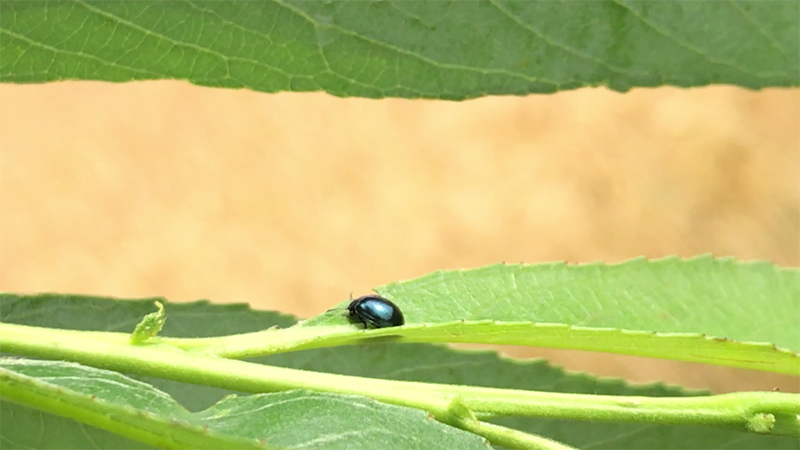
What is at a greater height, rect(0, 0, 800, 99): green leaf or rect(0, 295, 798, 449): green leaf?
rect(0, 0, 800, 99): green leaf

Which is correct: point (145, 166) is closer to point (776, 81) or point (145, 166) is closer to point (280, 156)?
point (280, 156)

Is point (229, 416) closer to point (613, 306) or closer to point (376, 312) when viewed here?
point (376, 312)

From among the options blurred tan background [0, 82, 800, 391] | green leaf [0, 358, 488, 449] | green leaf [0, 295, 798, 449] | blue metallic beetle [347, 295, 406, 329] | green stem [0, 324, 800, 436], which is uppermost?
blurred tan background [0, 82, 800, 391]

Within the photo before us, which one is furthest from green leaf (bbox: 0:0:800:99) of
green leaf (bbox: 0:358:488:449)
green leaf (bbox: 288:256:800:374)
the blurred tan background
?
the blurred tan background

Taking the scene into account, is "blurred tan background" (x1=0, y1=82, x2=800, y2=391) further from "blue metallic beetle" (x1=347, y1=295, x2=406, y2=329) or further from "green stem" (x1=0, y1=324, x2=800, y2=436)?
"green stem" (x1=0, y1=324, x2=800, y2=436)

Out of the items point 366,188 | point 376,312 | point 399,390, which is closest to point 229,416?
point 399,390

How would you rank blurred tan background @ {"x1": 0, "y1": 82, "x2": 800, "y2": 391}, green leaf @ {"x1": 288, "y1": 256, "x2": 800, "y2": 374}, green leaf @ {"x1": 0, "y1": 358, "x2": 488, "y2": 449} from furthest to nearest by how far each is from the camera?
blurred tan background @ {"x1": 0, "y1": 82, "x2": 800, "y2": 391}, green leaf @ {"x1": 288, "y1": 256, "x2": 800, "y2": 374}, green leaf @ {"x1": 0, "y1": 358, "x2": 488, "y2": 449}
